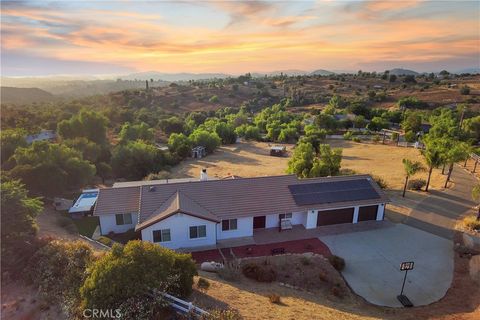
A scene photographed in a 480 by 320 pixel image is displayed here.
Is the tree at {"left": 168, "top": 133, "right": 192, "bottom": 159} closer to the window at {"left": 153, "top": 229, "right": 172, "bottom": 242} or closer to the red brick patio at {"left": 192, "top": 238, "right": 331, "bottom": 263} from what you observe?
the window at {"left": 153, "top": 229, "right": 172, "bottom": 242}

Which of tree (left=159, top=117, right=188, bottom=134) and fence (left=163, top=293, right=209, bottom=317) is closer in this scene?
fence (left=163, top=293, right=209, bottom=317)

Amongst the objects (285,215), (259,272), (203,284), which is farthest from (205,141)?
(203,284)

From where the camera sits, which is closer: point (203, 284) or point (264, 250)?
point (203, 284)

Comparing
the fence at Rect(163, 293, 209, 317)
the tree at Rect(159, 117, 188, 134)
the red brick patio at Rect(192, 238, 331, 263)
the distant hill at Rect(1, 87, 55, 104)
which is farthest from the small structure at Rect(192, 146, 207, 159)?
the distant hill at Rect(1, 87, 55, 104)

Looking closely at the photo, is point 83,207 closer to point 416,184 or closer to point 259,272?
point 259,272

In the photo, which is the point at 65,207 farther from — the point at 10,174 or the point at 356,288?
the point at 356,288

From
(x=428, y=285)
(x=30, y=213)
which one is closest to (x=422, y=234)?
(x=428, y=285)
